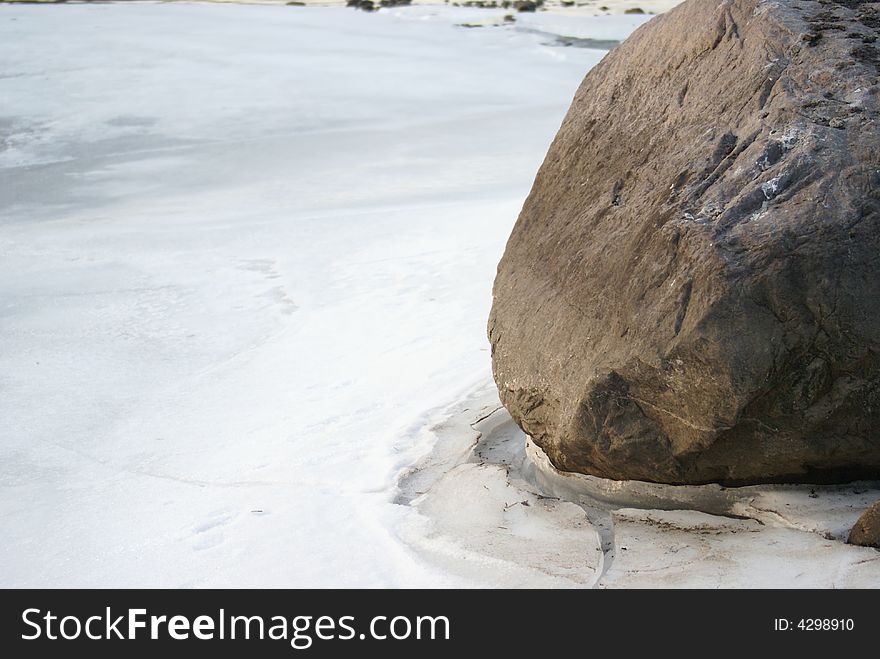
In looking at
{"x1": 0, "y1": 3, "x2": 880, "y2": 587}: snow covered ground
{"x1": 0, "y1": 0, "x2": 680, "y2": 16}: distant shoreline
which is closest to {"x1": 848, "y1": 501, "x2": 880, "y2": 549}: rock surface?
{"x1": 0, "y1": 3, "x2": 880, "y2": 587}: snow covered ground

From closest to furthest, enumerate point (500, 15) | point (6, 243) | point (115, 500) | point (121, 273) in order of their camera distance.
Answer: point (115, 500)
point (121, 273)
point (6, 243)
point (500, 15)

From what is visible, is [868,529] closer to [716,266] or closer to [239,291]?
[716,266]

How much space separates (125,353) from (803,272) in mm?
3414

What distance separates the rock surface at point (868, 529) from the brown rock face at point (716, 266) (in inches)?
8.7

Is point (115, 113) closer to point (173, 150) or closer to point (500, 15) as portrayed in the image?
point (173, 150)

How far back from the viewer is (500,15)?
738 inches

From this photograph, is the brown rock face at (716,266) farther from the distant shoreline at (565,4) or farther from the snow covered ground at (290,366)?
the distant shoreline at (565,4)

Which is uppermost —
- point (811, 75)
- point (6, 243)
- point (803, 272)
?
point (811, 75)

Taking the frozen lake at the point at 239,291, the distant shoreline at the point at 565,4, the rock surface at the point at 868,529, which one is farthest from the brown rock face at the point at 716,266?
the distant shoreline at the point at 565,4

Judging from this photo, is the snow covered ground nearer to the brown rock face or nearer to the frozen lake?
the frozen lake

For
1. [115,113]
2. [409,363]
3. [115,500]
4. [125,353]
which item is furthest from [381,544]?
[115,113]

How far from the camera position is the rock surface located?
2.72 meters

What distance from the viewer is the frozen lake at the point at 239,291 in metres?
3.40

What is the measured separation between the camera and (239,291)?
607cm
